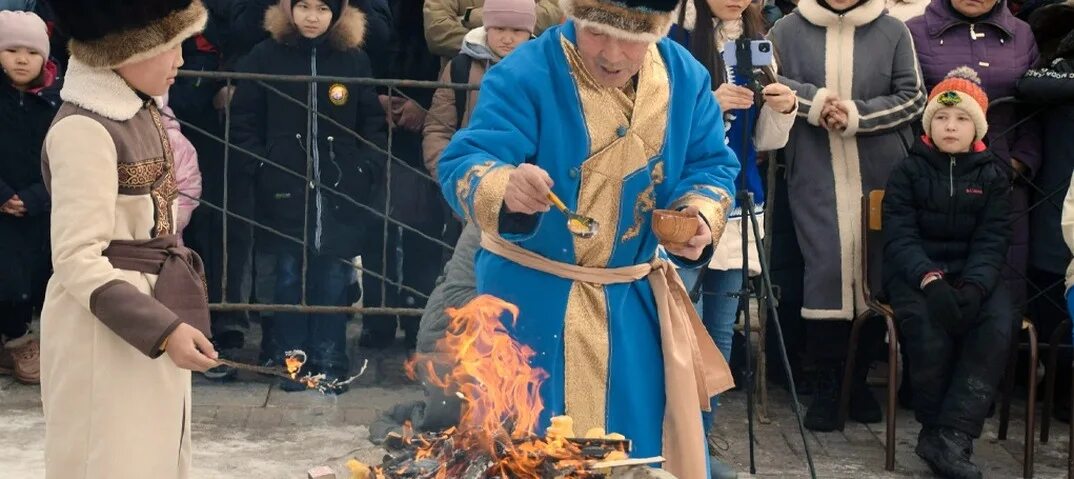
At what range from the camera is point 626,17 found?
13.0 ft

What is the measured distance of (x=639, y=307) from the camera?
14.2 ft

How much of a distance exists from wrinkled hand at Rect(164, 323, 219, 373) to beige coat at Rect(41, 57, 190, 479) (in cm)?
3

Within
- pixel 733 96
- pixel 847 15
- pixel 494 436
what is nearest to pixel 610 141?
pixel 494 436

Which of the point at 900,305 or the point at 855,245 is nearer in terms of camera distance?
the point at 900,305

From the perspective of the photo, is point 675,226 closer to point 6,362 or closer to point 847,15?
point 847,15

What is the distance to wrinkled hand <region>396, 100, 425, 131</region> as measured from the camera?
770 centimetres

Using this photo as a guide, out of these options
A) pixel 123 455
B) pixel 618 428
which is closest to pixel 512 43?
pixel 618 428

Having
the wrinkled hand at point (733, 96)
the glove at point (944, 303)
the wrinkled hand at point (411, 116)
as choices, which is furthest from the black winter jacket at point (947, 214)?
the wrinkled hand at point (411, 116)

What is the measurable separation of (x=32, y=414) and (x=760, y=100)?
3.73 meters

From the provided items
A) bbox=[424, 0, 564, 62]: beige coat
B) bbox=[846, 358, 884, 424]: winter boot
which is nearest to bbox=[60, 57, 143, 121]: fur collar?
bbox=[424, 0, 564, 62]: beige coat

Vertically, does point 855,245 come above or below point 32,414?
above

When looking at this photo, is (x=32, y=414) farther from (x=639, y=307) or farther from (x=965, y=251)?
(x=965, y=251)

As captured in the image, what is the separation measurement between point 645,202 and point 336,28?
3726 millimetres

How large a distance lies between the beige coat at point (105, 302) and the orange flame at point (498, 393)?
798 millimetres
